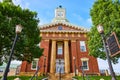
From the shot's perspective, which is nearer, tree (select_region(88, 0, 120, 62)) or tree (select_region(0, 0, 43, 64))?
tree (select_region(0, 0, 43, 64))

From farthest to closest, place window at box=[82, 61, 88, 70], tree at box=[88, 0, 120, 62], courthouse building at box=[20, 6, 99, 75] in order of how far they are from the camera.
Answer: window at box=[82, 61, 88, 70] < courthouse building at box=[20, 6, 99, 75] < tree at box=[88, 0, 120, 62]

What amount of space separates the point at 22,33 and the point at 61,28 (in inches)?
661

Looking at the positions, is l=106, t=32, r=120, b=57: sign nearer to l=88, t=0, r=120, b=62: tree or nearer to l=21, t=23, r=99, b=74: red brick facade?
l=88, t=0, r=120, b=62: tree

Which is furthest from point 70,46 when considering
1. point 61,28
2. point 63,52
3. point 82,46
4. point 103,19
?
point 103,19

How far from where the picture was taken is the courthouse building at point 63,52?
27859mm

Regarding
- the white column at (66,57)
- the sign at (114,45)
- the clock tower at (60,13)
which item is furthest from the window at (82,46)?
the sign at (114,45)

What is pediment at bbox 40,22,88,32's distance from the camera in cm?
3155

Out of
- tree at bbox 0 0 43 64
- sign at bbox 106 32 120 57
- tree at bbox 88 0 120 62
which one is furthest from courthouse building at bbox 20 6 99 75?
sign at bbox 106 32 120 57

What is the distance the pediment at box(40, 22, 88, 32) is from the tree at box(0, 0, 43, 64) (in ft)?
45.6

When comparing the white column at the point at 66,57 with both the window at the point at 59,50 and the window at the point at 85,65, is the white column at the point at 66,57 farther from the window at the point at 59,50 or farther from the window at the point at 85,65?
the window at the point at 85,65

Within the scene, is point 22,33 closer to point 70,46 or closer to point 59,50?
point 59,50

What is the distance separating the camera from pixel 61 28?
32.2m

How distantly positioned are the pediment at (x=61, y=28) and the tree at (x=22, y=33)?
13889 millimetres

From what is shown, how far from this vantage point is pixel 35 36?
17219 millimetres
